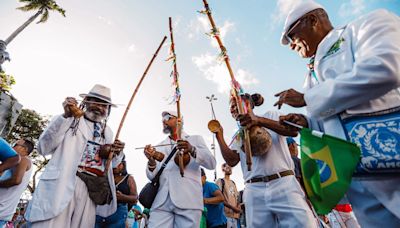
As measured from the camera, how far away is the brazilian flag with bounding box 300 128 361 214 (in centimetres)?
125

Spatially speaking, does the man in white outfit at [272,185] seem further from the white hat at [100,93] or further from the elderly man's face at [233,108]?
the white hat at [100,93]

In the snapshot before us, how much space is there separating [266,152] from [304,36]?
4.74ft

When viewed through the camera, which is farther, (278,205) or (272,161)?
(272,161)

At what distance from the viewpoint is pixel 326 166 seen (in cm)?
135

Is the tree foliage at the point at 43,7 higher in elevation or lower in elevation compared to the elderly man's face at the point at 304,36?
higher

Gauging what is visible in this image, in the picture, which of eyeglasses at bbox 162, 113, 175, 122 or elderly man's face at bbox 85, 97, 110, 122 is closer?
elderly man's face at bbox 85, 97, 110, 122

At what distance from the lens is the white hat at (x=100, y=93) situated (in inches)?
148

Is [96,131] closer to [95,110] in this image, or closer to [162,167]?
[95,110]

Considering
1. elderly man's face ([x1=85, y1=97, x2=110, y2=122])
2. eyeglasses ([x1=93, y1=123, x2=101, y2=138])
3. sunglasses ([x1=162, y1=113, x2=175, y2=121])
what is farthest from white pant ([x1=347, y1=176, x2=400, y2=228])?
sunglasses ([x1=162, y1=113, x2=175, y2=121])

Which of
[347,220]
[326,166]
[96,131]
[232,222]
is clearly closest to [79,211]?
[96,131]

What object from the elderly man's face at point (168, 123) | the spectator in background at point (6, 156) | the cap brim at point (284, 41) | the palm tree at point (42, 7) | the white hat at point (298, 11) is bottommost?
the spectator in background at point (6, 156)

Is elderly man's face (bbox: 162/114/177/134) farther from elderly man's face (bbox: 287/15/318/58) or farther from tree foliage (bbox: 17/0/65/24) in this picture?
tree foliage (bbox: 17/0/65/24)

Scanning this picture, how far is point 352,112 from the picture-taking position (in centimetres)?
142

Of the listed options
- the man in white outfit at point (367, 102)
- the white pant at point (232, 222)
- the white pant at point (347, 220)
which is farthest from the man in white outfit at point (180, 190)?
the white pant at point (232, 222)
